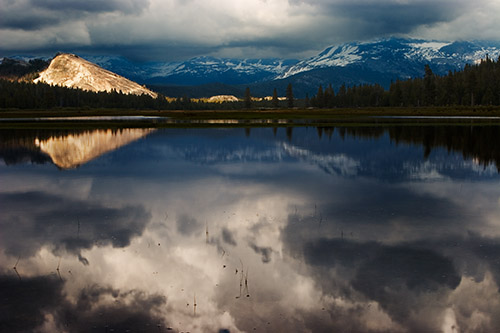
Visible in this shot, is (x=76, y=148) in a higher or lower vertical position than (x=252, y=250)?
higher

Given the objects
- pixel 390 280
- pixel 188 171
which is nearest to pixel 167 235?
pixel 390 280

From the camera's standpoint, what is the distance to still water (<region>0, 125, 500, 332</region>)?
13.0 meters

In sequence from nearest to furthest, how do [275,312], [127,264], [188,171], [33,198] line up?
[275,312], [127,264], [33,198], [188,171]

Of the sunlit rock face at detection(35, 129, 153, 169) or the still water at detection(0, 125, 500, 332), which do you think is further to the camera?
the sunlit rock face at detection(35, 129, 153, 169)

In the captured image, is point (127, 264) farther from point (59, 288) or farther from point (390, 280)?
point (390, 280)

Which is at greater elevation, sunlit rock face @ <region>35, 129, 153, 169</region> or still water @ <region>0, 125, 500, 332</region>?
sunlit rock face @ <region>35, 129, 153, 169</region>

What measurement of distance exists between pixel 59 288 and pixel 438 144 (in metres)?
55.0

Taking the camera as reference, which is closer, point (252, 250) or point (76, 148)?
point (252, 250)

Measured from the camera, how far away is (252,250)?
1834 cm

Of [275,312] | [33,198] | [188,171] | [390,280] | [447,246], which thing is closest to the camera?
[275,312]

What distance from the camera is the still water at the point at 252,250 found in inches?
512

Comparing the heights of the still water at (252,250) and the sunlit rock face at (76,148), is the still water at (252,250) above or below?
below

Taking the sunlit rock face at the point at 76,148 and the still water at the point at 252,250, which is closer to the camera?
the still water at the point at 252,250

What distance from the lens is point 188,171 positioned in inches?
1603
